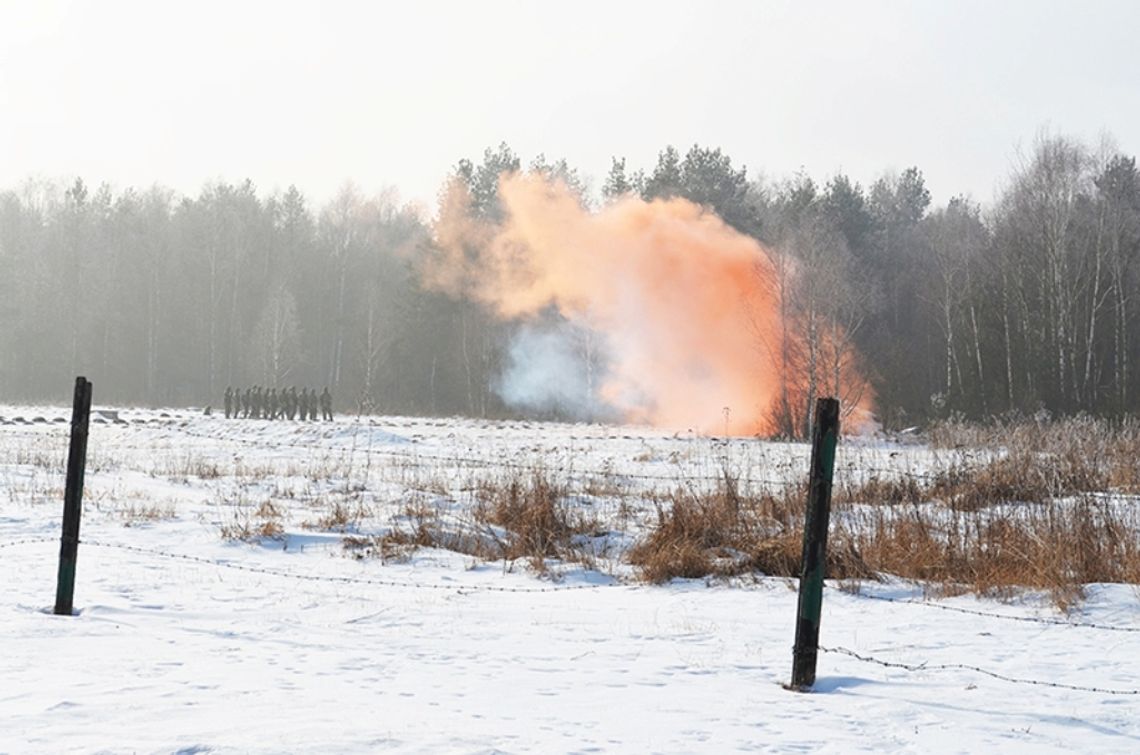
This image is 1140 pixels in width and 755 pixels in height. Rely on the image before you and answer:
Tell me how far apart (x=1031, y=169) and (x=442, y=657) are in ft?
135

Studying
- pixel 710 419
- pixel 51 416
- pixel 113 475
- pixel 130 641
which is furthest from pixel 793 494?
pixel 51 416

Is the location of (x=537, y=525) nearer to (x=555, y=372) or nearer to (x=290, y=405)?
(x=290, y=405)

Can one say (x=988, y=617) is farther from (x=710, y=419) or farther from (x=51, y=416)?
(x=51, y=416)

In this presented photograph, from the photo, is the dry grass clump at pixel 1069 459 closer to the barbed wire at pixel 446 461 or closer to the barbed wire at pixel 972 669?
the barbed wire at pixel 446 461

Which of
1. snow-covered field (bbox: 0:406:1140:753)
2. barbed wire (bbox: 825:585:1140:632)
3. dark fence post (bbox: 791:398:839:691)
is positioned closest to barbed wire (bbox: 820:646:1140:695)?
snow-covered field (bbox: 0:406:1140:753)

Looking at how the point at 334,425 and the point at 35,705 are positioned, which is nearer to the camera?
the point at 35,705

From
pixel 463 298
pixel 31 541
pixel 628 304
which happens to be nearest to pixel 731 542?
pixel 31 541

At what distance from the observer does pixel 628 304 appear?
149 feet

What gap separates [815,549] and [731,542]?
5080 millimetres

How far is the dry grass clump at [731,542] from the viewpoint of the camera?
33.3 ft

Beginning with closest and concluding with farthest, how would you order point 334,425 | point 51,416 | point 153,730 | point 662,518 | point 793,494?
point 153,730
point 662,518
point 793,494
point 334,425
point 51,416

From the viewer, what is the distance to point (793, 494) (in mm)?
13258

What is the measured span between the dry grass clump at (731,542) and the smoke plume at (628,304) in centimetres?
2479

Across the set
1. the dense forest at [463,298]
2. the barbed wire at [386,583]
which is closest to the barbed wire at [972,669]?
the barbed wire at [386,583]
